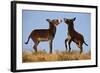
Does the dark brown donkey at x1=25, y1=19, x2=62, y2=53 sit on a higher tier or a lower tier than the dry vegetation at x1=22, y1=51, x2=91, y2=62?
higher

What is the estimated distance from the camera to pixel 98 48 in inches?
72.5

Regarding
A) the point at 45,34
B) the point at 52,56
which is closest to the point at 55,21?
the point at 45,34

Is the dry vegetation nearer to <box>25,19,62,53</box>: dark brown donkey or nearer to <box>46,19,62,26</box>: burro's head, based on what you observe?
<box>25,19,62,53</box>: dark brown donkey

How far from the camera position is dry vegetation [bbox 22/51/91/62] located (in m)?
1.61

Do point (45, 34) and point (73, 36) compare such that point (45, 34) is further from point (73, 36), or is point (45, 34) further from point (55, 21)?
point (73, 36)

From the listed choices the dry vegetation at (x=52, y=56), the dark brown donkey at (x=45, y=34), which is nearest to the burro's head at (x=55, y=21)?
the dark brown donkey at (x=45, y=34)

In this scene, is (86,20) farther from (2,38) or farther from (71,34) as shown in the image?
(2,38)

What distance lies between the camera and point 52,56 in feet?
5.49

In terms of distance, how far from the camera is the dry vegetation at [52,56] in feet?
5.28

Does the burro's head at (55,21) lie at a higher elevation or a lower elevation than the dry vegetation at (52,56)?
higher

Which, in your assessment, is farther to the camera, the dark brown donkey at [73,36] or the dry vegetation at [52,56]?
the dark brown donkey at [73,36]

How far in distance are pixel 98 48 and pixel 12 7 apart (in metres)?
0.82

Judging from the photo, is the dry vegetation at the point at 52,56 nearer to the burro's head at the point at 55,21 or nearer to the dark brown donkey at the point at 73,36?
the dark brown donkey at the point at 73,36

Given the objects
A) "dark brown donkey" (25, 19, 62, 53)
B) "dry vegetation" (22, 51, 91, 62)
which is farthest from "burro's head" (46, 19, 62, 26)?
"dry vegetation" (22, 51, 91, 62)
